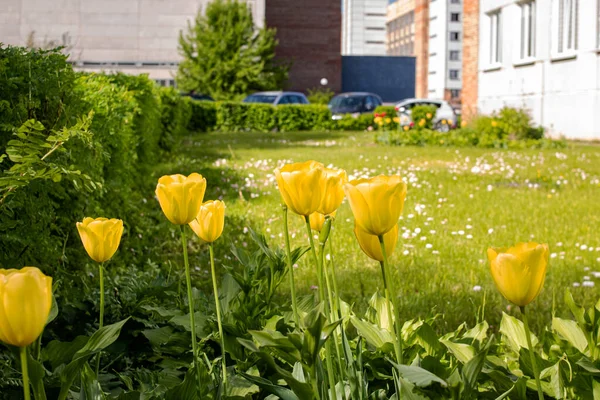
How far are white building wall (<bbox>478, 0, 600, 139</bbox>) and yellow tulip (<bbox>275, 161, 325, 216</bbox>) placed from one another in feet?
63.6

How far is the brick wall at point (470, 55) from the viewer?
25.6 meters

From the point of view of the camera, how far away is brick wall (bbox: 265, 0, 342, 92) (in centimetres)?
4766

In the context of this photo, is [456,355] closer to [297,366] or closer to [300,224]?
[297,366]

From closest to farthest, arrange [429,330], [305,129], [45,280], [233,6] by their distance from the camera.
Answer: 1. [45,280]
2. [429,330]
3. [305,129]
4. [233,6]

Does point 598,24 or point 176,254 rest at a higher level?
point 598,24

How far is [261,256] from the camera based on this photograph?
2.36m

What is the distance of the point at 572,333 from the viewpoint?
2.09 metres

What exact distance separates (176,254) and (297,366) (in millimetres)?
4060

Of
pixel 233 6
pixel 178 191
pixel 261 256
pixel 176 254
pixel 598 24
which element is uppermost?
pixel 233 6

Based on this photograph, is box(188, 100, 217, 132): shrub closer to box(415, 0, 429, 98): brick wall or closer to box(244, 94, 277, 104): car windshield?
box(244, 94, 277, 104): car windshield

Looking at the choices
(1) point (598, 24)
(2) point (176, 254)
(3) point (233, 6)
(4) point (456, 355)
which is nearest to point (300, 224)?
(2) point (176, 254)

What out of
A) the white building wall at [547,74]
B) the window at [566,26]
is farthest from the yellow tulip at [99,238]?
the window at [566,26]

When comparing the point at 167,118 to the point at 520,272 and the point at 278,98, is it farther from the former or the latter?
the point at 278,98

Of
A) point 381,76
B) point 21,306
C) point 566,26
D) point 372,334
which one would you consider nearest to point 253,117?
point 566,26
